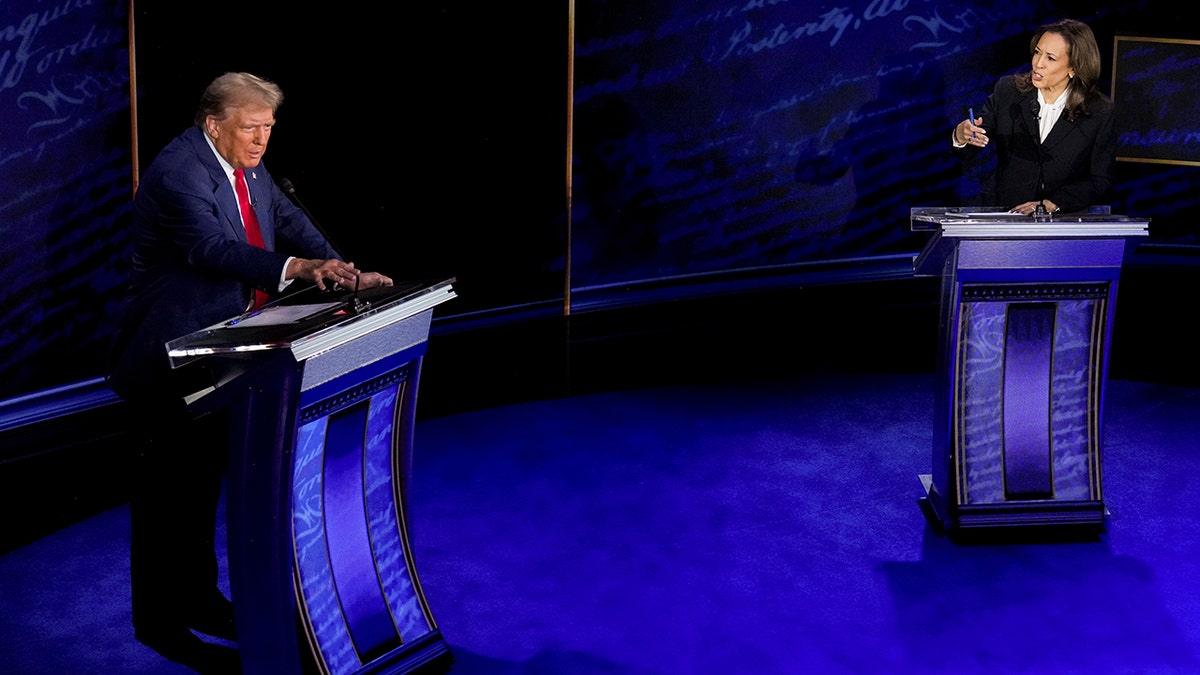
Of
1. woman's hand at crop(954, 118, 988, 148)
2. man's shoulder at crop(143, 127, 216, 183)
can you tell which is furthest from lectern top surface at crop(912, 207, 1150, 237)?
man's shoulder at crop(143, 127, 216, 183)

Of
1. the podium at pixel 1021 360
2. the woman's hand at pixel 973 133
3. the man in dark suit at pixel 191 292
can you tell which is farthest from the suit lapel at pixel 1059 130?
the man in dark suit at pixel 191 292

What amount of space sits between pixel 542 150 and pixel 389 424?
250 centimetres

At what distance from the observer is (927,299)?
5836mm

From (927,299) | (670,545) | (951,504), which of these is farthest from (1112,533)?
(927,299)

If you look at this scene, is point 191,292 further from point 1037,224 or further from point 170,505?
point 1037,224

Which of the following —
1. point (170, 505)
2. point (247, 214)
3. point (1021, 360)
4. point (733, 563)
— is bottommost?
point (733, 563)

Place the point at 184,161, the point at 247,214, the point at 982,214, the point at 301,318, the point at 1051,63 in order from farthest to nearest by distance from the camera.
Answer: the point at 1051,63, the point at 982,214, the point at 247,214, the point at 184,161, the point at 301,318

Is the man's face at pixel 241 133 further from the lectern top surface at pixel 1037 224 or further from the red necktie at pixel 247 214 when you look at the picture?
the lectern top surface at pixel 1037 224

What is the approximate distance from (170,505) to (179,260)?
611mm

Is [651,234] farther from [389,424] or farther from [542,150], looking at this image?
[389,424]

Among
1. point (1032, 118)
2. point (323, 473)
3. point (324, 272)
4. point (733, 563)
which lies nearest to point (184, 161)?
point (324, 272)

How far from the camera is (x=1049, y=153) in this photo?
401cm

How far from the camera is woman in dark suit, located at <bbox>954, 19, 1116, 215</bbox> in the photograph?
3.94 m

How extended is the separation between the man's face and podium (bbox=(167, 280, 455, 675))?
0.37 metres
